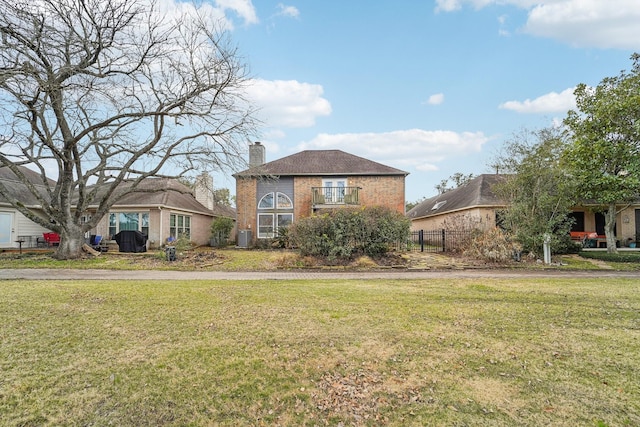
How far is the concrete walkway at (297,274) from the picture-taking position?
35.1 feet

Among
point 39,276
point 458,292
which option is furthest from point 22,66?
point 458,292

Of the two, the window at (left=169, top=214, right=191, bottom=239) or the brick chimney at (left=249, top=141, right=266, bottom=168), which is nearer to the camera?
the window at (left=169, top=214, right=191, bottom=239)

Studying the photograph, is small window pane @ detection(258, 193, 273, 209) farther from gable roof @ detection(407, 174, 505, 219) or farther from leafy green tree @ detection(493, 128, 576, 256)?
leafy green tree @ detection(493, 128, 576, 256)

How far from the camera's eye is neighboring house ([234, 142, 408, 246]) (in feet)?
76.2

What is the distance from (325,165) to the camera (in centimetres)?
2458

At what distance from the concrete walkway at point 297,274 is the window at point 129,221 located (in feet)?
29.7

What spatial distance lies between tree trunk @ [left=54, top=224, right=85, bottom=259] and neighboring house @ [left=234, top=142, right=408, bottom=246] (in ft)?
31.5

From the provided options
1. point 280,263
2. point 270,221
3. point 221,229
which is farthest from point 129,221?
point 280,263

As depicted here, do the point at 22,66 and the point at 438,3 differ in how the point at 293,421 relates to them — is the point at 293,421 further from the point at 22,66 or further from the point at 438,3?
the point at 438,3

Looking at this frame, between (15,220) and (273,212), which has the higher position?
(273,212)

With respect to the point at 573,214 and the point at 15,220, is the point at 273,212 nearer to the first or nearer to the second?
the point at 15,220

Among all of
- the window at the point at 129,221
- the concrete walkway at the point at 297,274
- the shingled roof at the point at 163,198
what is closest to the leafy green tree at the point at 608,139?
the concrete walkway at the point at 297,274

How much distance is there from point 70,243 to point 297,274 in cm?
1170

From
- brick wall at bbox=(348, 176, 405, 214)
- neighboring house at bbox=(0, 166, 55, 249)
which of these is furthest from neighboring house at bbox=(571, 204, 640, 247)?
neighboring house at bbox=(0, 166, 55, 249)
